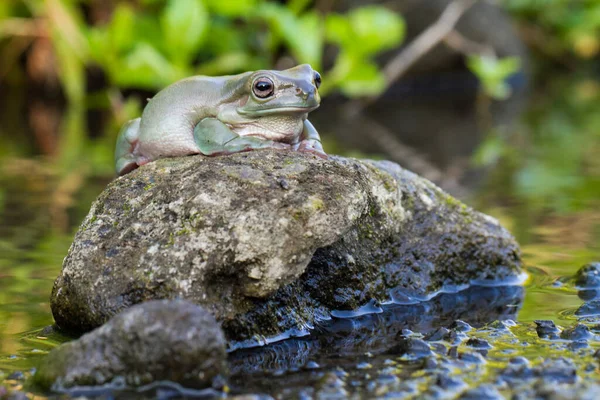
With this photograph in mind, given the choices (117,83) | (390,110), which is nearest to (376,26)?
(390,110)

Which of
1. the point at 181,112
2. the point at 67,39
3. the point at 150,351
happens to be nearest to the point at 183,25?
Result: the point at 67,39

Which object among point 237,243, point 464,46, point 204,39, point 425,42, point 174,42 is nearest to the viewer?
point 237,243

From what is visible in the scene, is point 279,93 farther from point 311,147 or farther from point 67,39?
point 67,39

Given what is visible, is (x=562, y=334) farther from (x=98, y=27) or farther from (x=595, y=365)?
(x=98, y=27)

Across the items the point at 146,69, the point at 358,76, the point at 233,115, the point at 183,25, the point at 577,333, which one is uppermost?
the point at 183,25

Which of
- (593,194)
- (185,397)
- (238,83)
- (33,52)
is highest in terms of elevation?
(33,52)

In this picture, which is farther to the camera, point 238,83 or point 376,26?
point 376,26
